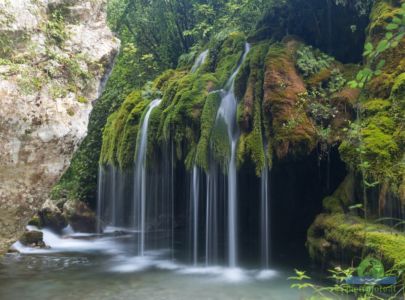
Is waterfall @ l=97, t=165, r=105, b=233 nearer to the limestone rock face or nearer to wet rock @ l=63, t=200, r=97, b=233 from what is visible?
wet rock @ l=63, t=200, r=97, b=233

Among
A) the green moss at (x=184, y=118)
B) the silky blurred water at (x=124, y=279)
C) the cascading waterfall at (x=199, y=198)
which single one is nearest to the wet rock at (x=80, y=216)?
the cascading waterfall at (x=199, y=198)

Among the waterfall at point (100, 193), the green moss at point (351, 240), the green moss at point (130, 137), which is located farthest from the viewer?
the waterfall at point (100, 193)

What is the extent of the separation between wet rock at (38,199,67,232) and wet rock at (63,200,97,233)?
0.84 ft

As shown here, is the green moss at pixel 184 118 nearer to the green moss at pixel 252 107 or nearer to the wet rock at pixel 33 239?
the green moss at pixel 252 107

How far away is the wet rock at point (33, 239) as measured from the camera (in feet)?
40.0

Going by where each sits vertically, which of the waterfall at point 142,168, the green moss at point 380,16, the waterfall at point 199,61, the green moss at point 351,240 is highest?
the waterfall at point 199,61

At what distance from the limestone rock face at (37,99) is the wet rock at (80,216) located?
30.6 feet

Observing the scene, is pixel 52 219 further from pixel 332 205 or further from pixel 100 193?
pixel 332 205

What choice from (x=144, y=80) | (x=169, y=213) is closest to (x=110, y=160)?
(x=169, y=213)

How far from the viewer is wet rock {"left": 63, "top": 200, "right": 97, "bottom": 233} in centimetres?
1536

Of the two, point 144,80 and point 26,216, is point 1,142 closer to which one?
point 26,216

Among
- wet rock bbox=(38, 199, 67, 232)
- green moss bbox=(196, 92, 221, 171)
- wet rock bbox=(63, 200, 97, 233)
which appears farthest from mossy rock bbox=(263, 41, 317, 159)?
wet rock bbox=(38, 199, 67, 232)

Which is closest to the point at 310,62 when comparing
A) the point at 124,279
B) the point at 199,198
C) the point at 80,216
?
the point at 199,198

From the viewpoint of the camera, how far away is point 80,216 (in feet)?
50.8
